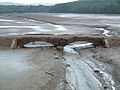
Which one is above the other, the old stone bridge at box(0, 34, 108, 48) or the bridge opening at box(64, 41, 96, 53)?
the old stone bridge at box(0, 34, 108, 48)

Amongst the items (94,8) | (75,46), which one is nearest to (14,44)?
(75,46)

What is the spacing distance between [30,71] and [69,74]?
3.51m

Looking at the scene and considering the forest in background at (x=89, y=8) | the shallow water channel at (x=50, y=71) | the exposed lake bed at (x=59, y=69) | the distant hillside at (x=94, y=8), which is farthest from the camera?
the forest in background at (x=89, y=8)

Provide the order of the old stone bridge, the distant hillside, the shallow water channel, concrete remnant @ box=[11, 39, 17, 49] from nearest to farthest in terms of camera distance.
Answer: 1. the shallow water channel
2. concrete remnant @ box=[11, 39, 17, 49]
3. the old stone bridge
4. the distant hillside

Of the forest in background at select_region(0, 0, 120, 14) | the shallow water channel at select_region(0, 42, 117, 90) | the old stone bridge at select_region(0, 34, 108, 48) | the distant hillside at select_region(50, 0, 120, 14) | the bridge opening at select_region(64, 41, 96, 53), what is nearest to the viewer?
the shallow water channel at select_region(0, 42, 117, 90)

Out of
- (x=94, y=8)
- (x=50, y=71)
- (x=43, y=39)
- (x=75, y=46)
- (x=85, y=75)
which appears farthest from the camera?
(x=94, y=8)

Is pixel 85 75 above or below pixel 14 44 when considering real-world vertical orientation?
below

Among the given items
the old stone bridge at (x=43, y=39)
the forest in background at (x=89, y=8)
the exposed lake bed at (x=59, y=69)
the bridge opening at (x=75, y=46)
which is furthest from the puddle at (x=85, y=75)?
the forest in background at (x=89, y=8)

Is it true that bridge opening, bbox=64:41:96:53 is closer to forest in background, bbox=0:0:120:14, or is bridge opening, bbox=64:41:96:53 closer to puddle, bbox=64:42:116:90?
puddle, bbox=64:42:116:90

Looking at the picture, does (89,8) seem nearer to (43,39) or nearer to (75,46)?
(75,46)

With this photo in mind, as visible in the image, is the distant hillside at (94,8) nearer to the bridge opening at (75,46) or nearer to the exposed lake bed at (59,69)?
the bridge opening at (75,46)

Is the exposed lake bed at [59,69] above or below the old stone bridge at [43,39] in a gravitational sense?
below

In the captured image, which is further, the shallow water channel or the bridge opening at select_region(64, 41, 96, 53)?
the bridge opening at select_region(64, 41, 96, 53)

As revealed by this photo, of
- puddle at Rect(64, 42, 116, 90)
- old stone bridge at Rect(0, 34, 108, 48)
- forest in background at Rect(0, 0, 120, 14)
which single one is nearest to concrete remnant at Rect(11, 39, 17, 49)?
old stone bridge at Rect(0, 34, 108, 48)
